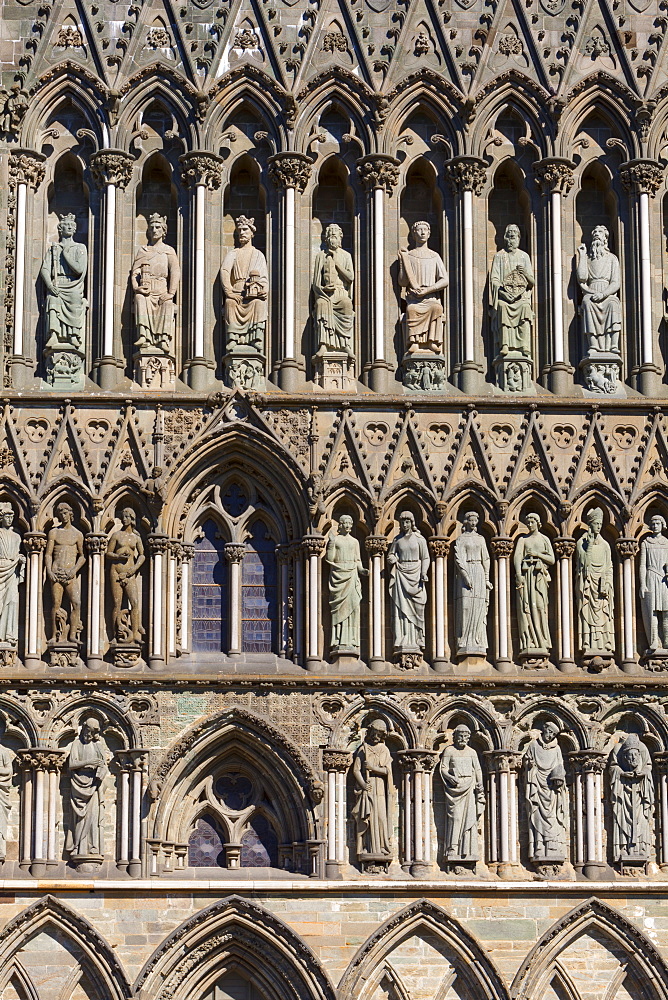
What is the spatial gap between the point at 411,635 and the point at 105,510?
3407 millimetres

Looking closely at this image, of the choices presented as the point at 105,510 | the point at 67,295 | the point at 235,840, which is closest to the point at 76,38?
the point at 67,295

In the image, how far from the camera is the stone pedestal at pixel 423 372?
962 inches

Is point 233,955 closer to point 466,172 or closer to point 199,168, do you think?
point 199,168

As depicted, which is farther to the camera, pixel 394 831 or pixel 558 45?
pixel 558 45

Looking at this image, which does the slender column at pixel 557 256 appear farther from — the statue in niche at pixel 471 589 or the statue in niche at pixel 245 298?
the statue in niche at pixel 245 298

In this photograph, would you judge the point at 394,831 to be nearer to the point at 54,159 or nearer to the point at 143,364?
the point at 143,364

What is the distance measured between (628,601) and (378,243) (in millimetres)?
4639

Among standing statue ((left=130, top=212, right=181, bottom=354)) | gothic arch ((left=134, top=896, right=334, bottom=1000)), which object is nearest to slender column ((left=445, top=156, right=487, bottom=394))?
standing statue ((left=130, top=212, right=181, bottom=354))

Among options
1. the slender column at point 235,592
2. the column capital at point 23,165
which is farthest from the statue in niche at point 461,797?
the column capital at point 23,165

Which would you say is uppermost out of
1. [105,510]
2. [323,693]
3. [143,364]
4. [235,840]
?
[143,364]

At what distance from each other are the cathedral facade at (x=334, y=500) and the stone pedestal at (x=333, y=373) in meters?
0.03

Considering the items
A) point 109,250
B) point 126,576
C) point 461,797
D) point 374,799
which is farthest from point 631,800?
point 109,250

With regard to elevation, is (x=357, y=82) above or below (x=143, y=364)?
above

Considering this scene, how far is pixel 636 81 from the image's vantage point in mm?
25156
